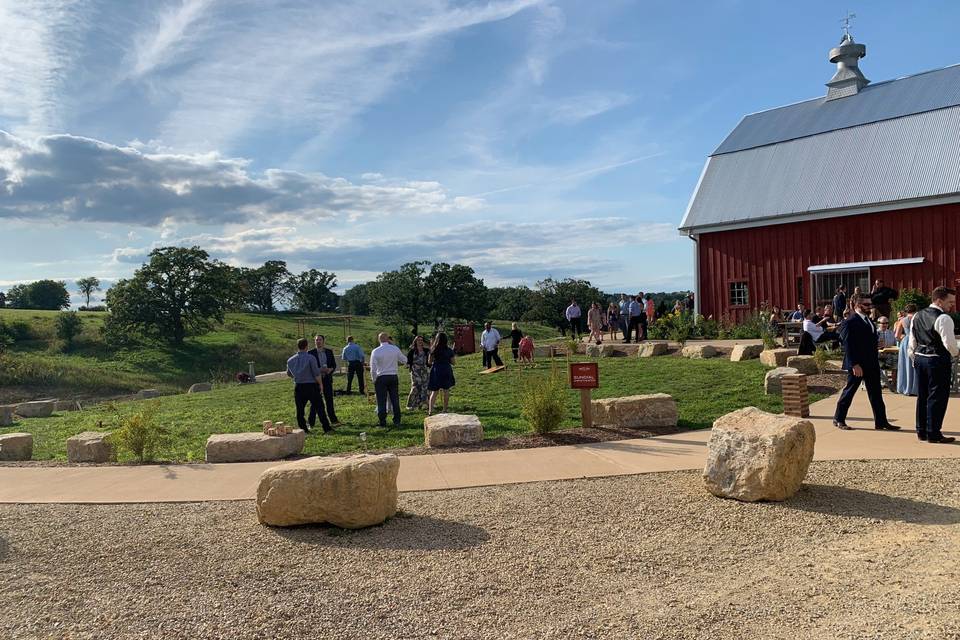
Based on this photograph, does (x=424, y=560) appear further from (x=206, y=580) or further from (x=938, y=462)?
(x=938, y=462)

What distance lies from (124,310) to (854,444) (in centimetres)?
4049

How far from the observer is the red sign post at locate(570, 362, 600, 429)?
399 inches

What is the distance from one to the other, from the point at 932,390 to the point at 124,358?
38439 mm

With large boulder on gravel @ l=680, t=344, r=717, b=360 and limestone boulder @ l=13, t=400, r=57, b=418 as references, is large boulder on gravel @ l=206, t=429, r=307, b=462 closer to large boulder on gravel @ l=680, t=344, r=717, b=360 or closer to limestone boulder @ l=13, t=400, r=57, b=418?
large boulder on gravel @ l=680, t=344, r=717, b=360

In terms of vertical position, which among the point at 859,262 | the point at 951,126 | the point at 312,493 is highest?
the point at 951,126

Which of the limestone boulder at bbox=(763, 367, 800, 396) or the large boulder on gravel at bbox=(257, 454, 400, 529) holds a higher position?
the limestone boulder at bbox=(763, 367, 800, 396)

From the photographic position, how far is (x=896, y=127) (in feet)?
75.7

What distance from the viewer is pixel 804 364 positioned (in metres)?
14.1

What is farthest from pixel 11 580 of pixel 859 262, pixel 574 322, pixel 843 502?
pixel 859 262

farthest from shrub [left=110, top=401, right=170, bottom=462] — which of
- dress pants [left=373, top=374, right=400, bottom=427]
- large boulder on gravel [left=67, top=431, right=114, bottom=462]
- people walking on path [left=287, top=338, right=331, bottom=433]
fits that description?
dress pants [left=373, top=374, right=400, bottom=427]

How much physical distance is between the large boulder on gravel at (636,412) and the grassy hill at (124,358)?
24.2m

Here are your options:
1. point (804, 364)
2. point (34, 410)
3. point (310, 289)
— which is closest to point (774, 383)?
point (804, 364)

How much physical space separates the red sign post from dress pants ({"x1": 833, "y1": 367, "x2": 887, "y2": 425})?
3.21 m

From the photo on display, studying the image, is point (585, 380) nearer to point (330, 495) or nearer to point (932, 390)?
point (932, 390)
